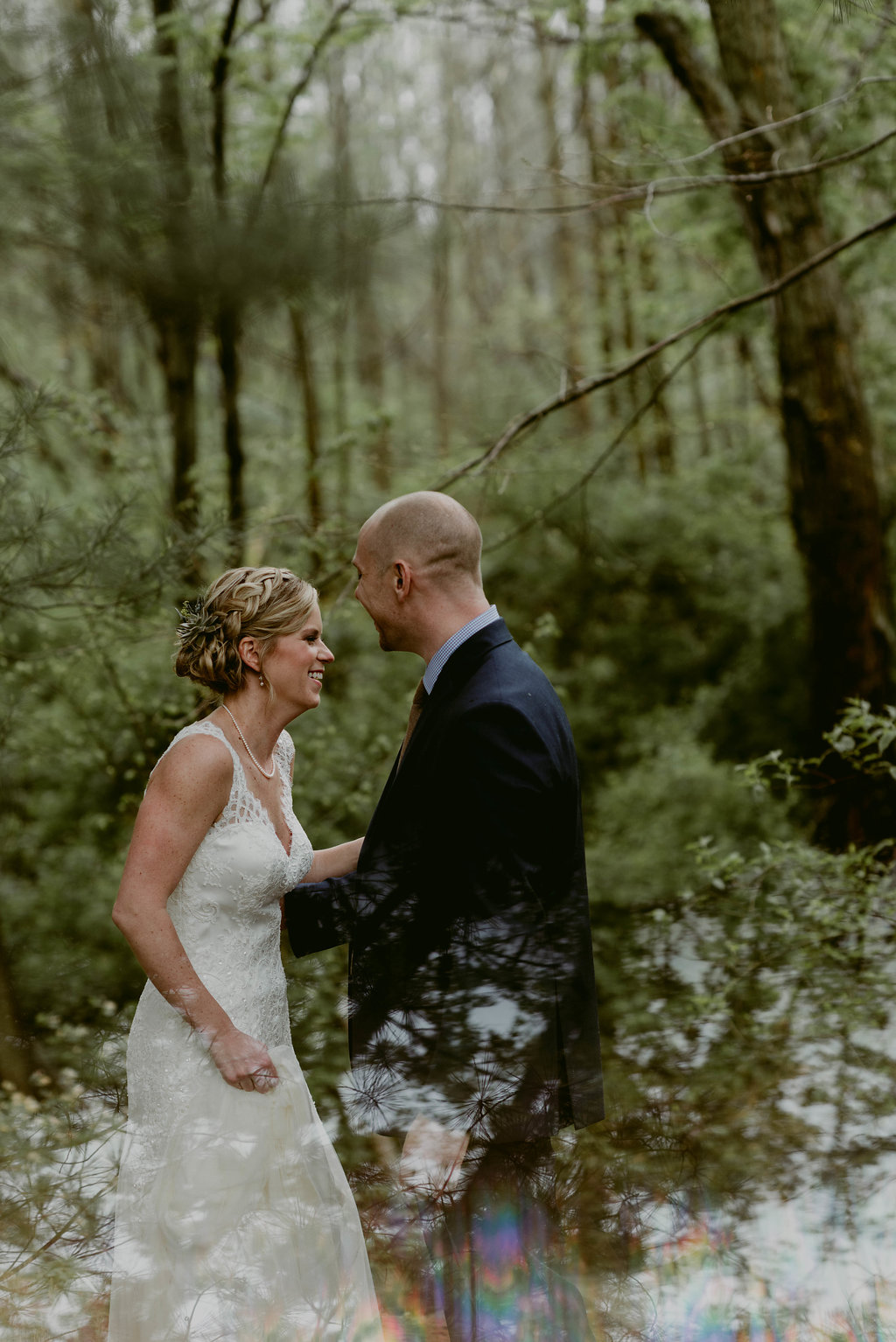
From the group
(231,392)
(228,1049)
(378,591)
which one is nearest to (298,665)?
(378,591)

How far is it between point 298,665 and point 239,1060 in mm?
838

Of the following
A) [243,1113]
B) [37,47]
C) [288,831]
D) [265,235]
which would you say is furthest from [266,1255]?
[37,47]

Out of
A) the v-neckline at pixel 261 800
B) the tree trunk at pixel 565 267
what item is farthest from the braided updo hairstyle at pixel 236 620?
the tree trunk at pixel 565 267

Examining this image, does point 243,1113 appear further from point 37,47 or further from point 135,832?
point 37,47

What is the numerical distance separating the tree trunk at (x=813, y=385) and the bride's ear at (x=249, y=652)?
418 centimetres

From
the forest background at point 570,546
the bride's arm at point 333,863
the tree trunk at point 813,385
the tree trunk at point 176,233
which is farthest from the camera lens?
the tree trunk at point 176,233

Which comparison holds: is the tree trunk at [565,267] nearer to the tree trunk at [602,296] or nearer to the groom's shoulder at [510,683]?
the tree trunk at [602,296]

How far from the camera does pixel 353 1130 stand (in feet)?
8.14

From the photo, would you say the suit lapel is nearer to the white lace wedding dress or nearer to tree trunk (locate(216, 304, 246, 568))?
the white lace wedding dress

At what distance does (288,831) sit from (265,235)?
483 centimetres

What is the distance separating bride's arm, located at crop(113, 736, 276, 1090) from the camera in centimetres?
221

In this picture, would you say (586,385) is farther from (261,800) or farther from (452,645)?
(261,800)

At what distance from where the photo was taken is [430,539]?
2.42m

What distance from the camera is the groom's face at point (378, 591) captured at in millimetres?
2461
